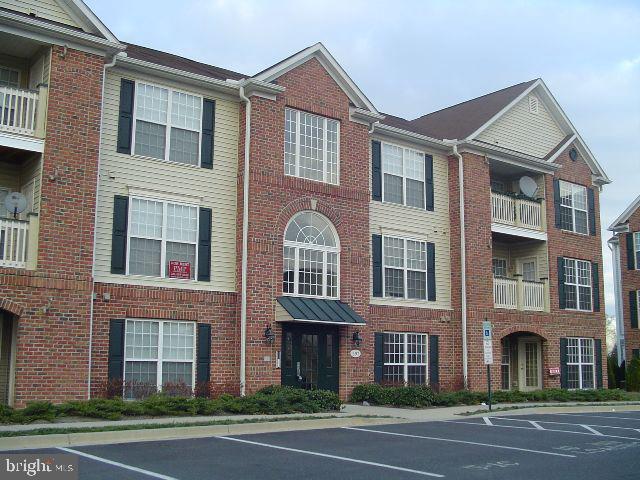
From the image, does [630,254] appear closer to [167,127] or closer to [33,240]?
[167,127]

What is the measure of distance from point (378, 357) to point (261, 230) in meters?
5.76

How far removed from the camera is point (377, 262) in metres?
23.8

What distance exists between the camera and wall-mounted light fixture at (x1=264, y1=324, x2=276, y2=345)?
2005 centimetres

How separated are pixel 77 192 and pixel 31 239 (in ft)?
4.99

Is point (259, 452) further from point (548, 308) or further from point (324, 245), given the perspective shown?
point (548, 308)

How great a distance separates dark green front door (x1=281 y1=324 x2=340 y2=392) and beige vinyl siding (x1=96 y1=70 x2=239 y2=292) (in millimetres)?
2340

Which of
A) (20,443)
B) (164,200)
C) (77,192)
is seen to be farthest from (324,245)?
(20,443)

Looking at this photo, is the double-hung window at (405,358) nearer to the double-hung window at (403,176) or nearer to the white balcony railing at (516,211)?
the double-hung window at (403,176)

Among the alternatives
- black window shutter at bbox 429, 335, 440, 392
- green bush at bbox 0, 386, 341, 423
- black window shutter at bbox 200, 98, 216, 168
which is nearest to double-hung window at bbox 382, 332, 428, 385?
black window shutter at bbox 429, 335, 440, 392

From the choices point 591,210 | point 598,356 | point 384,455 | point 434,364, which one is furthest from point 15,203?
point 598,356

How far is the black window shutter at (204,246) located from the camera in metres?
19.9

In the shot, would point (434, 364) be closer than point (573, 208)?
Yes

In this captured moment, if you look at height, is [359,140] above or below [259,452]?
above

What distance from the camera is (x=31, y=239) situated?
1669 cm
